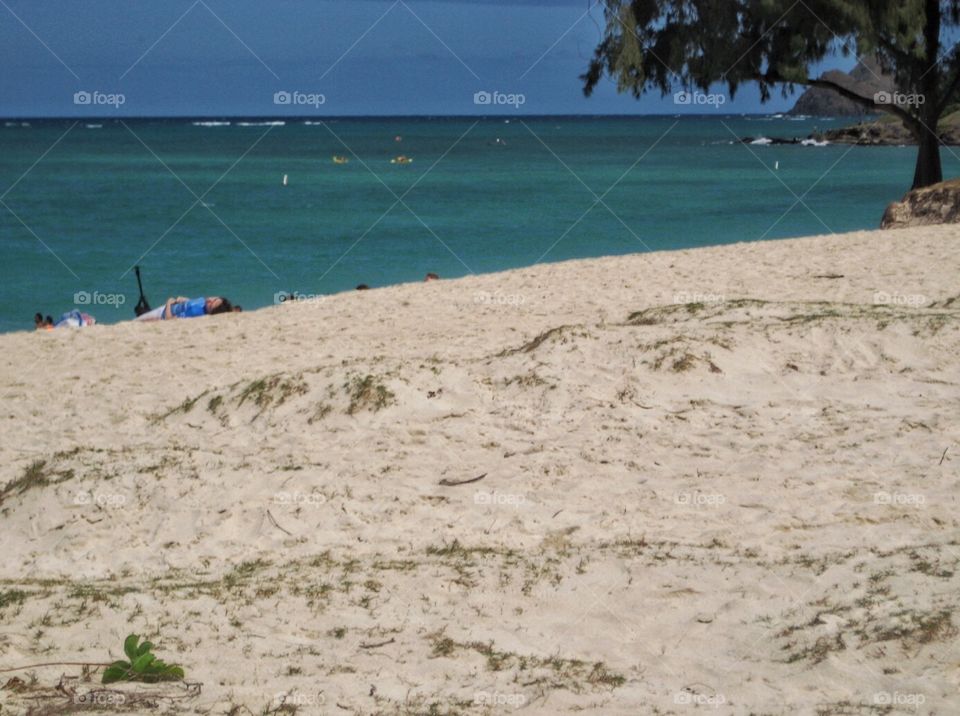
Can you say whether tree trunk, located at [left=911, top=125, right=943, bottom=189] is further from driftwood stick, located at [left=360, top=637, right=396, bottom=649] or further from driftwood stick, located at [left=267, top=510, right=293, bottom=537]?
driftwood stick, located at [left=360, top=637, right=396, bottom=649]

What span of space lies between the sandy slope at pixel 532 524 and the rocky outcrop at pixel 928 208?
10537mm

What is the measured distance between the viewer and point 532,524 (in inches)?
288

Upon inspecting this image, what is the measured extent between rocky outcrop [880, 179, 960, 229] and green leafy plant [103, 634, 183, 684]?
752 inches

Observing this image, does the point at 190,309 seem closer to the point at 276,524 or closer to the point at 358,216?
the point at 276,524

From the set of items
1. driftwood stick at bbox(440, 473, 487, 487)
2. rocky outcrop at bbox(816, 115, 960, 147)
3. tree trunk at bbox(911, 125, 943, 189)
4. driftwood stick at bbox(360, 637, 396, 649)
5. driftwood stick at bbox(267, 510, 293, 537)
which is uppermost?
rocky outcrop at bbox(816, 115, 960, 147)

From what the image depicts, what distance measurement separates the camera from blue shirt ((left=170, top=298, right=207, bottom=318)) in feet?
62.4

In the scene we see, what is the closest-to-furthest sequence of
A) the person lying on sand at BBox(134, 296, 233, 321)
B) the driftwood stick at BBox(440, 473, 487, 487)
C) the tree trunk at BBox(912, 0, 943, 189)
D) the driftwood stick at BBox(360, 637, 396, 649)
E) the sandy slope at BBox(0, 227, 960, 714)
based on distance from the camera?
the sandy slope at BBox(0, 227, 960, 714)
the driftwood stick at BBox(360, 637, 396, 649)
the driftwood stick at BBox(440, 473, 487, 487)
the person lying on sand at BBox(134, 296, 233, 321)
the tree trunk at BBox(912, 0, 943, 189)

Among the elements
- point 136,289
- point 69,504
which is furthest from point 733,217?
point 69,504

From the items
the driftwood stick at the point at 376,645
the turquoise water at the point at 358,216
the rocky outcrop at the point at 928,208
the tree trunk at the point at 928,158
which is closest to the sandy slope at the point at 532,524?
the driftwood stick at the point at 376,645

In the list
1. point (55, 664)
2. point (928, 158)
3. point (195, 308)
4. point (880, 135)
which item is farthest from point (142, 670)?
point (880, 135)

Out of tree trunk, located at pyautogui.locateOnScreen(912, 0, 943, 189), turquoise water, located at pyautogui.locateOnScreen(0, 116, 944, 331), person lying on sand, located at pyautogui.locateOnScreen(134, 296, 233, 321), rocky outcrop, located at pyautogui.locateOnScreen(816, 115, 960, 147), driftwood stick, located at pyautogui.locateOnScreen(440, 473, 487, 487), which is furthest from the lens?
rocky outcrop, located at pyautogui.locateOnScreen(816, 115, 960, 147)

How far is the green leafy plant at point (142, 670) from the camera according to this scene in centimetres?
500

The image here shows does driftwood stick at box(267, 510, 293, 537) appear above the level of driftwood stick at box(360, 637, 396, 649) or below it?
above

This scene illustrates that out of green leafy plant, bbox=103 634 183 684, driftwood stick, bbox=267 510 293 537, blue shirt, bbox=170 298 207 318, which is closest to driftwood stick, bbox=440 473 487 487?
driftwood stick, bbox=267 510 293 537
